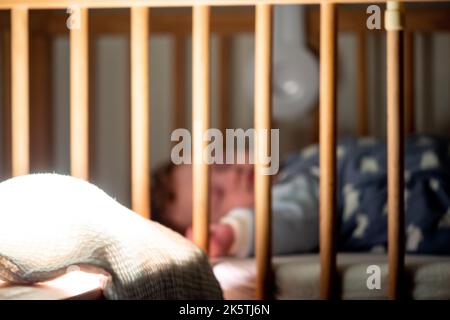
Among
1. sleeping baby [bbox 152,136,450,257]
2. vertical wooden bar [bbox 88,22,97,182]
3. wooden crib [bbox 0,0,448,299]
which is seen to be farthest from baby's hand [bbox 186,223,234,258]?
vertical wooden bar [bbox 88,22,97,182]

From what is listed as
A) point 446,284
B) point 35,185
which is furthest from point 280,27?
point 35,185

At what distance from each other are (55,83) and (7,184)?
146 centimetres

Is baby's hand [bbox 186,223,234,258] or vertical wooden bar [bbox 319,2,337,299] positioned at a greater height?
vertical wooden bar [bbox 319,2,337,299]

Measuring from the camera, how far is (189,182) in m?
1.69

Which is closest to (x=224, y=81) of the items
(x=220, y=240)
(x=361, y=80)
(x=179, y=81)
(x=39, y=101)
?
(x=179, y=81)

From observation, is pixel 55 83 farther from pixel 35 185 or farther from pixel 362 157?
pixel 35 185

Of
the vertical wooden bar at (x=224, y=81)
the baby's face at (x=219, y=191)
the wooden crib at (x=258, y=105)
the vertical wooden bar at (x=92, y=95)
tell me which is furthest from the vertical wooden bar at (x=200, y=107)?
the vertical wooden bar at (x=92, y=95)

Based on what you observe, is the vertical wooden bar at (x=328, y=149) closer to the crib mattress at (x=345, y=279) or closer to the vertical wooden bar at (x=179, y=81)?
the crib mattress at (x=345, y=279)

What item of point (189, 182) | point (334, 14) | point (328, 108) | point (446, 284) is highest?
point (334, 14)

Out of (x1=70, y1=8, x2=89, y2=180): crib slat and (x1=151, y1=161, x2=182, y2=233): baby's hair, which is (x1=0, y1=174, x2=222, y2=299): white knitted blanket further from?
(x1=151, y1=161, x2=182, y2=233): baby's hair

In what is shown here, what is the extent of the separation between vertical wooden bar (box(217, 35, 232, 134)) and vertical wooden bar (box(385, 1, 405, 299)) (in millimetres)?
1212

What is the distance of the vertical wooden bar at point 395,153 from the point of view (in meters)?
1.09

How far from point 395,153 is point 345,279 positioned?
20cm

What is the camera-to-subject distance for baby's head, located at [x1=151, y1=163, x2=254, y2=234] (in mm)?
1636
